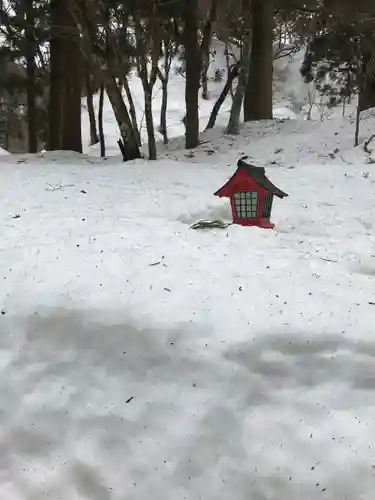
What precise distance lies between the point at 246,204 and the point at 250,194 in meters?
0.09

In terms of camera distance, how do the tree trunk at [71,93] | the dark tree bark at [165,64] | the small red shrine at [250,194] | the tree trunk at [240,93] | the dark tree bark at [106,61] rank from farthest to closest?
1. the dark tree bark at [165,64]
2. the tree trunk at [240,93]
3. the tree trunk at [71,93]
4. the dark tree bark at [106,61]
5. the small red shrine at [250,194]

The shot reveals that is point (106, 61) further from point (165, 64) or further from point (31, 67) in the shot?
point (165, 64)

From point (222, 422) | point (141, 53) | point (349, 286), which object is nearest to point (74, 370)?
point (222, 422)

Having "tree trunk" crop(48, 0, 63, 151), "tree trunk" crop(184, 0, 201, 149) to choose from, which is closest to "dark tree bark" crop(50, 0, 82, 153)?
"tree trunk" crop(48, 0, 63, 151)

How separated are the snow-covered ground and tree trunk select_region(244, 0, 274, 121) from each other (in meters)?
7.98

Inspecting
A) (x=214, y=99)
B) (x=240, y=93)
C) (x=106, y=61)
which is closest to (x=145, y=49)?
(x=106, y=61)

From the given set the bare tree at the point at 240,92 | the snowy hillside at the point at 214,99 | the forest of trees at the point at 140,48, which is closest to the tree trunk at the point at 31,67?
the forest of trees at the point at 140,48

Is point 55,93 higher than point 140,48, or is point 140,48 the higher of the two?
point 140,48

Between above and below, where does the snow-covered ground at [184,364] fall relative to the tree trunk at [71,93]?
below

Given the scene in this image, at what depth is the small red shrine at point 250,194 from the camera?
4629mm

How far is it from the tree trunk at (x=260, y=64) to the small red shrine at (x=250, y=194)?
24.8ft

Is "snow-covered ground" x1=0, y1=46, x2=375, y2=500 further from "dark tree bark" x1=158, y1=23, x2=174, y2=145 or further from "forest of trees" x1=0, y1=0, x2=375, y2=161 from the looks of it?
"dark tree bark" x1=158, y1=23, x2=174, y2=145

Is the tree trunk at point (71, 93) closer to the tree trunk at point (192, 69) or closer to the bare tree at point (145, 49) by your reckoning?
the bare tree at point (145, 49)

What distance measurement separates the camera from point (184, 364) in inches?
112
